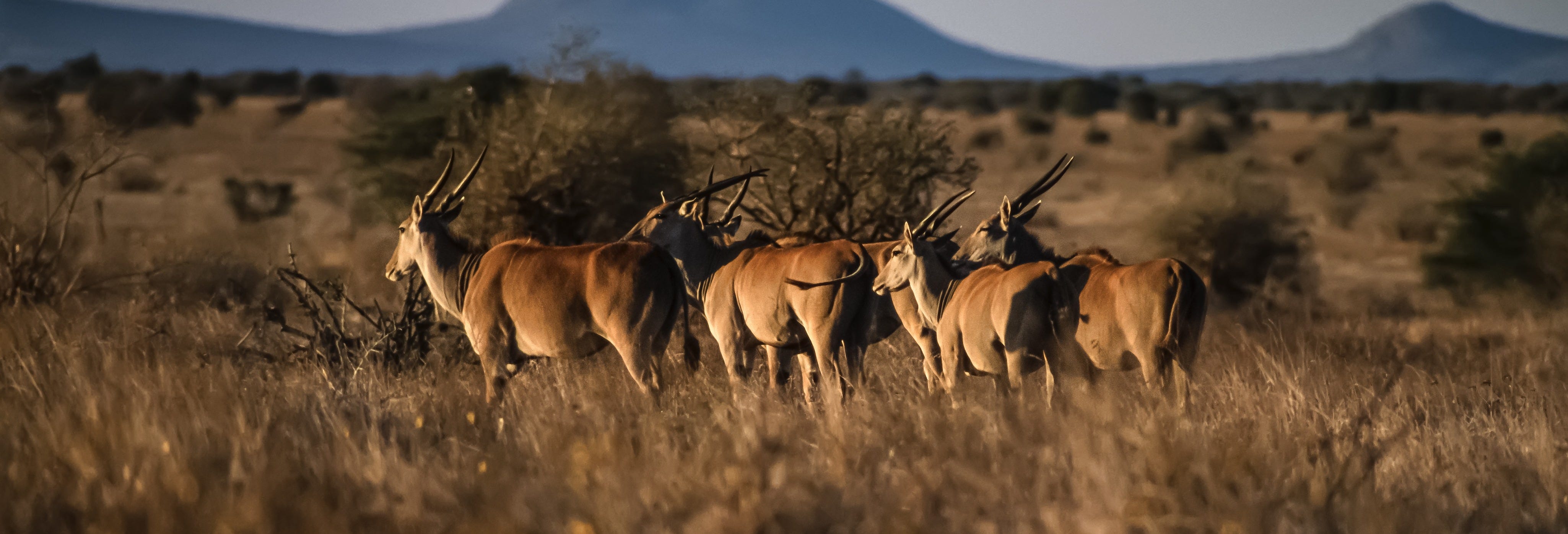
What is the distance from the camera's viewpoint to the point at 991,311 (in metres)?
8.98

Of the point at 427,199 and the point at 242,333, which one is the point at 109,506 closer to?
the point at 427,199

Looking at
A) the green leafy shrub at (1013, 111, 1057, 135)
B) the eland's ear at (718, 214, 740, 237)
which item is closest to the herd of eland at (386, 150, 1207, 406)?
the eland's ear at (718, 214, 740, 237)

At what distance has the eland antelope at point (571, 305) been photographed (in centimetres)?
881

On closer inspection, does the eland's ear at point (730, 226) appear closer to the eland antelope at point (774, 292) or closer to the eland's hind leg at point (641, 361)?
the eland antelope at point (774, 292)

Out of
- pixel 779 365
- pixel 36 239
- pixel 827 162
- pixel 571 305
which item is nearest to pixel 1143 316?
pixel 779 365

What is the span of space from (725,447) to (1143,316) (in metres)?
3.39

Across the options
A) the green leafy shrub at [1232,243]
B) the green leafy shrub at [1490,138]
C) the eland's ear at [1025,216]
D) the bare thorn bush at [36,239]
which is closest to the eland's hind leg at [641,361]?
the eland's ear at [1025,216]

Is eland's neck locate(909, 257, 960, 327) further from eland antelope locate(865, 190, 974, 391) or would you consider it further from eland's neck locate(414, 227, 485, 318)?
eland's neck locate(414, 227, 485, 318)

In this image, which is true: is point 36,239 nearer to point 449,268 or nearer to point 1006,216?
point 449,268

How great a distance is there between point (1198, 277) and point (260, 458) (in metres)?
5.80

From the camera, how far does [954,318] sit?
30.9ft

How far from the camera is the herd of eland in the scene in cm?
876

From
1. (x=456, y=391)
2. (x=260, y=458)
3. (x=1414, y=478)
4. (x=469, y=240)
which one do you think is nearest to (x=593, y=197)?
(x=469, y=240)

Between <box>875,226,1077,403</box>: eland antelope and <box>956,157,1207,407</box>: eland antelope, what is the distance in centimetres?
23
